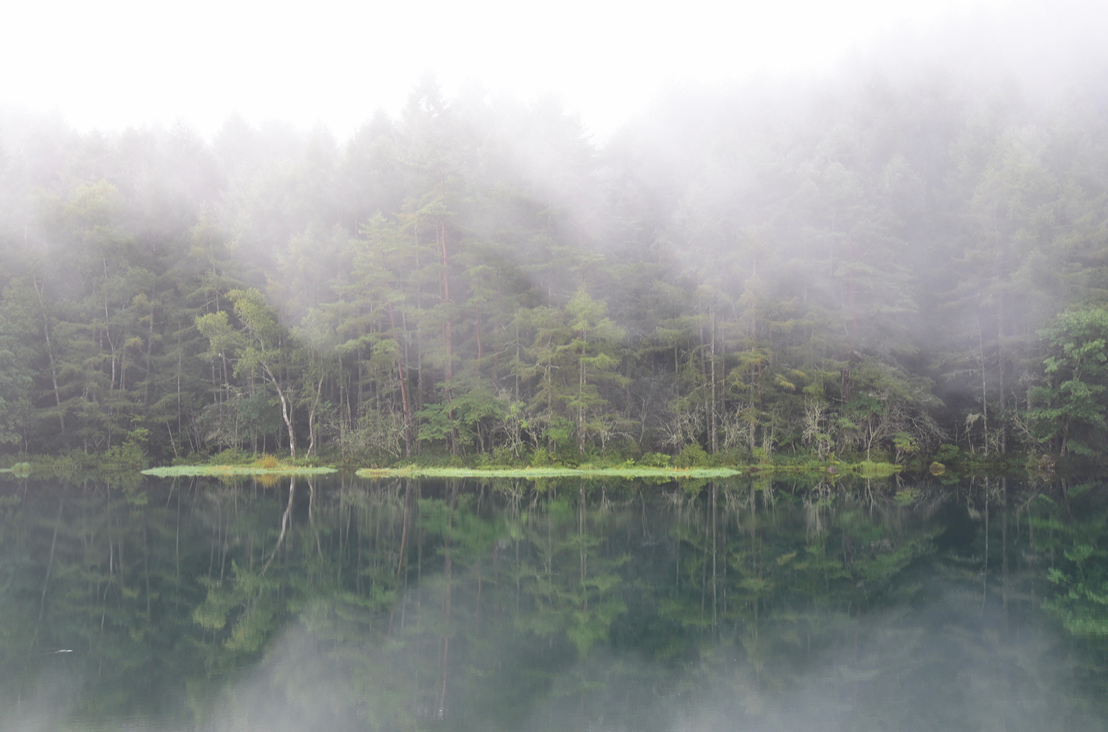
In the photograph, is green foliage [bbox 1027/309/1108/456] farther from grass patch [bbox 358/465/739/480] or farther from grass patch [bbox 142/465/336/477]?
grass patch [bbox 142/465/336/477]

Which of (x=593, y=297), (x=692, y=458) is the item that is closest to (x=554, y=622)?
(x=692, y=458)

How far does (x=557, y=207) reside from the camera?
32625 mm

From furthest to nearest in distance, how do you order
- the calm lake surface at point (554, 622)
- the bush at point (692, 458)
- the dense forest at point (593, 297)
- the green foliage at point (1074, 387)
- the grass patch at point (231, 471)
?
the dense forest at point (593, 297), the bush at point (692, 458), the grass patch at point (231, 471), the green foliage at point (1074, 387), the calm lake surface at point (554, 622)

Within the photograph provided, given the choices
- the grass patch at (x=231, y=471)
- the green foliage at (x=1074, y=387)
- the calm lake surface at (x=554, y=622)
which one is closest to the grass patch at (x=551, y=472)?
the grass patch at (x=231, y=471)

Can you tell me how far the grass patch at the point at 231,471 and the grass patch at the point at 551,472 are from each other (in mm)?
2161

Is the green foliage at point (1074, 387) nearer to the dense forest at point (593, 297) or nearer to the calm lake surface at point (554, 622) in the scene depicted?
the dense forest at point (593, 297)

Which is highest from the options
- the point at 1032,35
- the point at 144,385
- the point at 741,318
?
A: the point at 1032,35

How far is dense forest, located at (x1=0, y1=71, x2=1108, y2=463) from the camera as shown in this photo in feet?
98.9

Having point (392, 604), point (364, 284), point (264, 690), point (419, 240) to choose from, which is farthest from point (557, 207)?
point (264, 690)

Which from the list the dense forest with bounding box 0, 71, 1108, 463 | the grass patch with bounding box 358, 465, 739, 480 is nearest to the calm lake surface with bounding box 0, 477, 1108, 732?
the grass patch with bounding box 358, 465, 739, 480

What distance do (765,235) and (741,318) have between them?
12.3 feet

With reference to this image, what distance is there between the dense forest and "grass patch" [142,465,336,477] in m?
2.61

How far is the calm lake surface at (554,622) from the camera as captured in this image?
6.35 metres

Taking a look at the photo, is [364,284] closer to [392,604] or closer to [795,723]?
[392,604]
